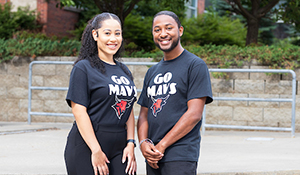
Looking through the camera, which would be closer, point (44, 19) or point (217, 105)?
point (217, 105)

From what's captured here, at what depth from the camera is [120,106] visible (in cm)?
261

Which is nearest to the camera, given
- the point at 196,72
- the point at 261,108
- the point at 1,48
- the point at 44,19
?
the point at 196,72

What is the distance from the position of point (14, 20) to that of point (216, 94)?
8.00m

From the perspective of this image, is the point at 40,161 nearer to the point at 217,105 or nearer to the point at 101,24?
the point at 101,24

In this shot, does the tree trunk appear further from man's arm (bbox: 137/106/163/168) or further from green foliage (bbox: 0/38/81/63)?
man's arm (bbox: 137/106/163/168)

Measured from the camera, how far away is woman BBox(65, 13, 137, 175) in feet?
8.20

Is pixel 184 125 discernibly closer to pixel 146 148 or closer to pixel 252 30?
pixel 146 148

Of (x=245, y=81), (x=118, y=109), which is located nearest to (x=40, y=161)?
(x=118, y=109)

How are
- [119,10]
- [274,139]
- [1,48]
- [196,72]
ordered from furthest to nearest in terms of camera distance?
[119,10], [1,48], [274,139], [196,72]

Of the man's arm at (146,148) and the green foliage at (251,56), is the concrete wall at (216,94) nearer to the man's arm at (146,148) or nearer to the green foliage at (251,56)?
the green foliage at (251,56)

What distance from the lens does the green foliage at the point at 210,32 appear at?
13.2 meters

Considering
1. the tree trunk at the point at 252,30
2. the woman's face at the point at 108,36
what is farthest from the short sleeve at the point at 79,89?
the tree trunk at the point at 252,30

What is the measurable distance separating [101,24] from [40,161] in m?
2.91

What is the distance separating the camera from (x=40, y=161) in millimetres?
4980
